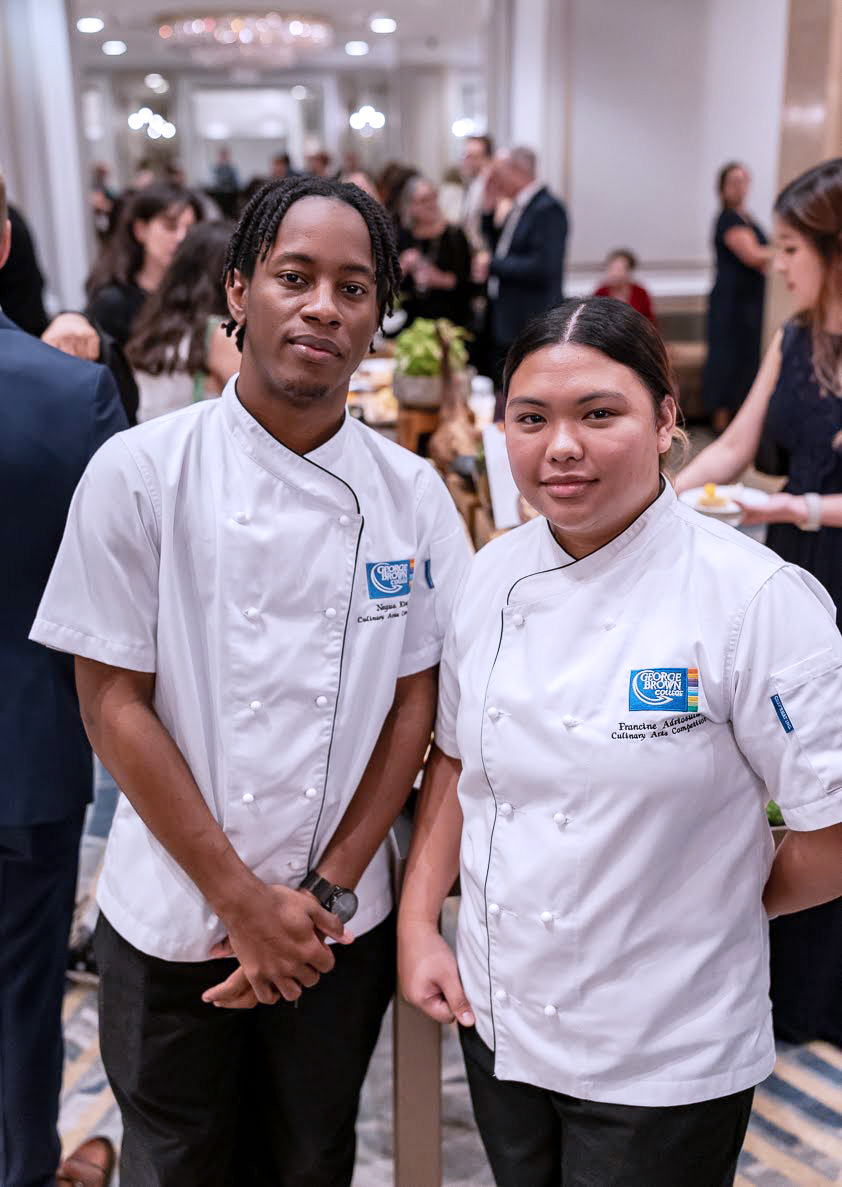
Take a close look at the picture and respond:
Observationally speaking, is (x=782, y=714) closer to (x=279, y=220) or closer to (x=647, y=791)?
(x=647, y=791)

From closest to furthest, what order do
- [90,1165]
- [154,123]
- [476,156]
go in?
1. [90,1165]
2. [154,123]
3. [476,156]

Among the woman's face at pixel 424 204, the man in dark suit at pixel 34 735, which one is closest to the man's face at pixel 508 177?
the woman's face at pixel 424 204

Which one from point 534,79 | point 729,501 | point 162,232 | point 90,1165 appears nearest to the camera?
point 90,1165

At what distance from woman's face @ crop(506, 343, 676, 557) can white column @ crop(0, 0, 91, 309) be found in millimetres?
6809

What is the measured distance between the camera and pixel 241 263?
1220mm

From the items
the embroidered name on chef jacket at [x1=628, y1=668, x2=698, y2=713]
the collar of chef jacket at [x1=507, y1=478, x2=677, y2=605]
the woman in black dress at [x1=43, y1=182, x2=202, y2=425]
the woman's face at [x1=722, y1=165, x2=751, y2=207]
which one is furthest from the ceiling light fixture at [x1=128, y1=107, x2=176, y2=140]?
the woman's face at [x1=722, y1=165, x2=751, y2=207]

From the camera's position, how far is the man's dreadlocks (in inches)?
46.1

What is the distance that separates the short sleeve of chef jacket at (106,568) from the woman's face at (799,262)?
53.4 inches

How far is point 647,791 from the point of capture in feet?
3.43

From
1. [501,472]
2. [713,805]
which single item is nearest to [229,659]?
[713,805]

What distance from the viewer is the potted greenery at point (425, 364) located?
3.24 metres

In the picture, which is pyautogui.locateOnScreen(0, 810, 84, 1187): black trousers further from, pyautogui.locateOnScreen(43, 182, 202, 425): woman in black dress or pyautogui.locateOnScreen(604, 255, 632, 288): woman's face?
pyautogui.locateOnScreen(604, 255, 632, 288): woman's face

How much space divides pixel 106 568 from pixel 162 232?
2.61 m

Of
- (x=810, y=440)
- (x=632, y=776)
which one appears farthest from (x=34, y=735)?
Answer: (x=810, y=440)
